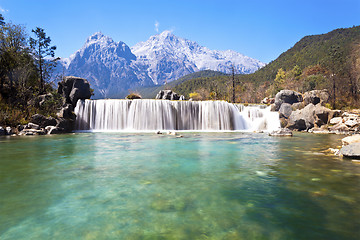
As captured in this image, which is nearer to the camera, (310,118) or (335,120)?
(335,120)

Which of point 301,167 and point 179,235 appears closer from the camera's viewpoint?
point 179,235

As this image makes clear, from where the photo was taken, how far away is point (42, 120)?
845 inches

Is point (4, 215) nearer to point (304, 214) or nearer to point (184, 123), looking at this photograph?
point (304, 214)

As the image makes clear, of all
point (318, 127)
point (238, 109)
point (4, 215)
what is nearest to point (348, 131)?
point (318, 127)

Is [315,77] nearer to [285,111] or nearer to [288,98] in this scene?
[288,98]

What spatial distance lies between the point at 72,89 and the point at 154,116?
1155cm

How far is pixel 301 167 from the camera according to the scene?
6.50 metres

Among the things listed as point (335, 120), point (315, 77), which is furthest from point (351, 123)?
point (315, 77)

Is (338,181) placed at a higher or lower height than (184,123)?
lower

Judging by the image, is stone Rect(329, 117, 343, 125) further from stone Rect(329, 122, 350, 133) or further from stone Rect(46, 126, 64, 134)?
stone Rect(46, 126, 64, 134)

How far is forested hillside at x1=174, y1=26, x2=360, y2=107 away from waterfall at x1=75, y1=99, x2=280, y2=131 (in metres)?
17.7

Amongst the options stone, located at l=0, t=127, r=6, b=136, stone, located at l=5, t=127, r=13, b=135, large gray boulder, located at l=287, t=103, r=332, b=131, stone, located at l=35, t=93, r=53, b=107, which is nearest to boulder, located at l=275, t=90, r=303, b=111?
large gray boulder, located at l=287, t=103, r=332, b=131

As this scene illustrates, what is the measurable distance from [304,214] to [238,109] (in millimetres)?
28735

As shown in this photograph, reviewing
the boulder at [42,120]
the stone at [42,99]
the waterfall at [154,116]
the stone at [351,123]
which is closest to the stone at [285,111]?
the waterfall at [154,116]
